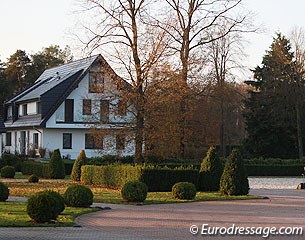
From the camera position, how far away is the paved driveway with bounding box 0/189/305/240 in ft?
48.8

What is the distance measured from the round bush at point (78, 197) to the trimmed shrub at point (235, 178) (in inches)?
329

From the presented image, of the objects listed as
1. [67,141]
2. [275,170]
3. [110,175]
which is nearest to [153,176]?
[110,175]

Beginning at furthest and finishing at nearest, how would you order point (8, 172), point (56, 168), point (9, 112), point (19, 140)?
point (9, 112), point (19, 140), point (56, 168), point (8, 172)

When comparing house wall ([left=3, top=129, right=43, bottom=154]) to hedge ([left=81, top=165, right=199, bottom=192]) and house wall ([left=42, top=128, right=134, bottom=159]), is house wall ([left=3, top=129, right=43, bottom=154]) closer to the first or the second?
house wall ([left=42, top=128, right=134, bottom=159])

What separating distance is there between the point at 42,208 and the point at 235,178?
13.0 metres

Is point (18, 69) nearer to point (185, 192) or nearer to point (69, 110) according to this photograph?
point (69, 110)

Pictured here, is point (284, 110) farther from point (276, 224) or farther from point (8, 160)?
point (276, 224)

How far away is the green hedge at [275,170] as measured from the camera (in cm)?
4759

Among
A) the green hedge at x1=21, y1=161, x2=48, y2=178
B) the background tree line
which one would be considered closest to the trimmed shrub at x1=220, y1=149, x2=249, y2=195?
the green hedge at x1=21, y1=161, x2=48, y2=178

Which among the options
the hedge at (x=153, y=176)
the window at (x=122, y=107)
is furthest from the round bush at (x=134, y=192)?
the window at (x=122, y=107)

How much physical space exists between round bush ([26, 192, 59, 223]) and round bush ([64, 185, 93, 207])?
441 centimetres

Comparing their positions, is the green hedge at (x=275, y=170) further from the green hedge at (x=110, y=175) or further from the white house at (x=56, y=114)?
the green hedge at (x=110, y=175)

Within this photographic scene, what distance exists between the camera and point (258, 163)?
159 feet

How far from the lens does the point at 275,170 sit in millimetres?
47688
